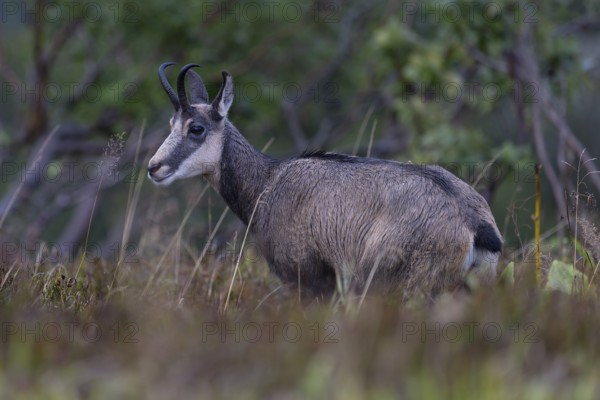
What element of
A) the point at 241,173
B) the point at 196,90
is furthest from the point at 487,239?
the point at 196,90

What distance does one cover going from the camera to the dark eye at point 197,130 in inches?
289

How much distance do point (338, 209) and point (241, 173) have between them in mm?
1145

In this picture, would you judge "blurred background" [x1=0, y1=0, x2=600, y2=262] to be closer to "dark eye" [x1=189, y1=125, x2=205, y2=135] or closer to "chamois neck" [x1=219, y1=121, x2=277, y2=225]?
A: "chamois neck" [x1=219, y1=121, x2=277, y2=225]

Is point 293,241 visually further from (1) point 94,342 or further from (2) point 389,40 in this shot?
(2) point 389,40

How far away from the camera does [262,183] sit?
734 centimetres

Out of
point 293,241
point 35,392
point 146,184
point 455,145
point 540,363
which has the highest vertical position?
point 35,392

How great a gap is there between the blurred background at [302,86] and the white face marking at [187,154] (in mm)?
365

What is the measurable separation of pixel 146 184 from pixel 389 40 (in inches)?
367

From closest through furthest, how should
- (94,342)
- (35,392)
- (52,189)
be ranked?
(35,392) → (94,342) → (52,189)

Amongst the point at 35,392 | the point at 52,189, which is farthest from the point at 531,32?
the point at 52,189

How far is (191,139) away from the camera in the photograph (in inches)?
289

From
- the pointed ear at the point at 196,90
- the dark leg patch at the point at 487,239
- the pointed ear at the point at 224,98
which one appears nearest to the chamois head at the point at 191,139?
the pointed ear at the point at 224,98

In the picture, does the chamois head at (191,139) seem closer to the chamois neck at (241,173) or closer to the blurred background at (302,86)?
the chamois neck at (241,173)

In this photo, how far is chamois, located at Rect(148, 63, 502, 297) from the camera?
6047 millimetres
